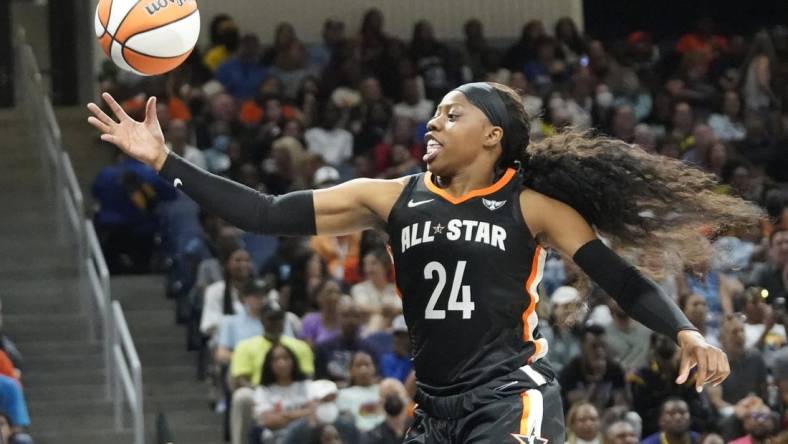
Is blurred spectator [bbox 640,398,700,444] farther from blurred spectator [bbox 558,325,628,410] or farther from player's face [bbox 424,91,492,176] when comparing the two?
player's face [bbox 424,91,492,176]

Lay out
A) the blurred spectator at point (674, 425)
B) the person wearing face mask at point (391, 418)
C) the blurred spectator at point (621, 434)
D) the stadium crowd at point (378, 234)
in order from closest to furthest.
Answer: the blurred spectator at point (621, 434), the person wearing face mask at point (391, 418), the blurred spectator at point (674, 425), the stadium crowd at point (378, 234)

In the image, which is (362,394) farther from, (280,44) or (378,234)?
(280,44)

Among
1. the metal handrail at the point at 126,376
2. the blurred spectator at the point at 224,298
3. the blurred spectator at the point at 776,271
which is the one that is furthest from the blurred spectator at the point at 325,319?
the blurred spectator at the point at 776,271

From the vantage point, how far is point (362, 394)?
35.0 ft

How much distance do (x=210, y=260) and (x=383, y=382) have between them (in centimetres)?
232

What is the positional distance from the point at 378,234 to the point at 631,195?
5.09 metres

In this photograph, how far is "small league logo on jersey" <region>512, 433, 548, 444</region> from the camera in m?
5.49

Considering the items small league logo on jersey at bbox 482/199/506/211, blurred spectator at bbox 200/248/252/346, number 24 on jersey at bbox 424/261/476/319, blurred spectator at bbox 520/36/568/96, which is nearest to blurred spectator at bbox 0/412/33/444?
blurred spectator at bbox 200/248/252/346

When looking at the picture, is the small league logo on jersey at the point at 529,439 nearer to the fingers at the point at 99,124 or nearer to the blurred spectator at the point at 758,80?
the fingers at the point at 99,124

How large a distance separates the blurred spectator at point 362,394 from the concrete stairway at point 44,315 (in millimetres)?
1805

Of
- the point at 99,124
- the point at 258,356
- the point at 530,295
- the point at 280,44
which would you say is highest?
the point at 99,124

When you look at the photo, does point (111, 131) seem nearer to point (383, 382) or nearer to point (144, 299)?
point (383, 382)

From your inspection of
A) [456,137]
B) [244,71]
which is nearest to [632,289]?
[456,137]

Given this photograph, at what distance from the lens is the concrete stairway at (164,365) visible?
1188cm
